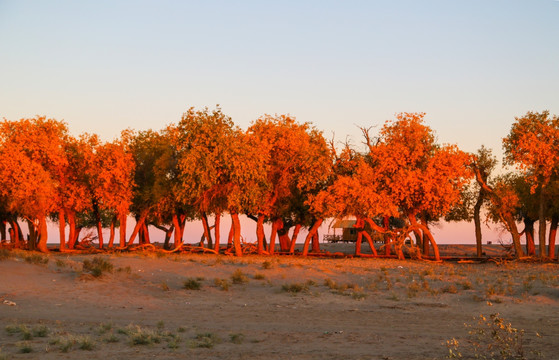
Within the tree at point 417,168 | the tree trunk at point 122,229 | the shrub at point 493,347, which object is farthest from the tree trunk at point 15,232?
the shrub at point 493,347

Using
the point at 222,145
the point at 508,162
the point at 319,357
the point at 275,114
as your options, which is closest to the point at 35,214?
the point at 222,145

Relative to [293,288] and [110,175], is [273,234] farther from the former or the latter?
[293,288]

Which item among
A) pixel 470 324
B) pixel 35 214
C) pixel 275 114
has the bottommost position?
pixel 470 324

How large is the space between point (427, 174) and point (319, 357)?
107ft

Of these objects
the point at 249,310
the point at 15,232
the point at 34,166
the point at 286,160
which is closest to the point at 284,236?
the point at 286,160

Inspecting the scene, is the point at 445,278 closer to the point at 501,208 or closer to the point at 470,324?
the point at 470,324

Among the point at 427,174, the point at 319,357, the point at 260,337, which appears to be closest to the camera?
the point at 319,357

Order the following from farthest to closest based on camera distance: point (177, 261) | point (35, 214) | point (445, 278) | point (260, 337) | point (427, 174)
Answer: point (35, 214) < point (427, 174) < point (177, 261) < point (445, 278) < point (260, 337)

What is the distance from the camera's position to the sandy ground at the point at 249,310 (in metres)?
14.6

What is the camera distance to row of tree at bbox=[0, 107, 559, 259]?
147 ft

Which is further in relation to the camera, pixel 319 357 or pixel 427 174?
pixel 427 174

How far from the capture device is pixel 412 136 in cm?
4625

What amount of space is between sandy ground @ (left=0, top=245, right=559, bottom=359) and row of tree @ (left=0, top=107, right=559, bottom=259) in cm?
1176

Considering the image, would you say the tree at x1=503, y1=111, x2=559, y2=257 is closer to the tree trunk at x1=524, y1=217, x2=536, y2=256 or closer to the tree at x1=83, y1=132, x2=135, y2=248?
the tree trunk at x1=524, y1=217, x2=536, y2=256
